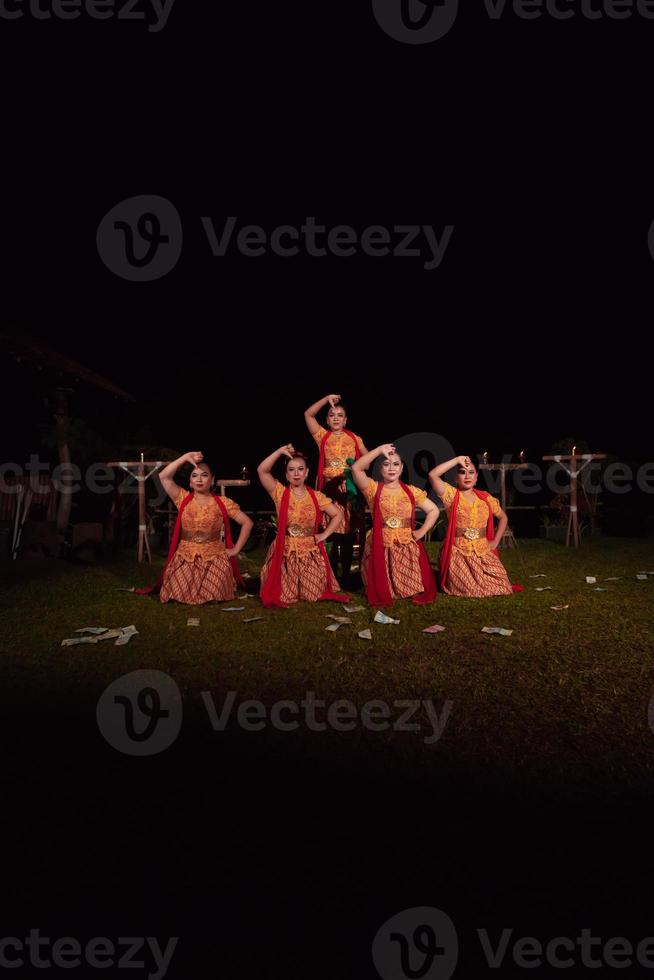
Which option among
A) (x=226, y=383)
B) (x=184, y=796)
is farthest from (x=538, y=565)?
(x=226, y=383)

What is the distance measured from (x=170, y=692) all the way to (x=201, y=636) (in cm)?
152

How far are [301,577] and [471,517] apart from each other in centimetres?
242

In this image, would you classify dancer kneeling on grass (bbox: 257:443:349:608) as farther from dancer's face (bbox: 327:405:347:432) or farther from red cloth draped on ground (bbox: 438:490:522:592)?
red cloth draped on ground (bbox: 438:490:522:592)

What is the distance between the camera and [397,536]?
7496 mm

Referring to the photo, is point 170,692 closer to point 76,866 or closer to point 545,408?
point 76,866

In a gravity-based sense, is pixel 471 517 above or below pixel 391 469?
below

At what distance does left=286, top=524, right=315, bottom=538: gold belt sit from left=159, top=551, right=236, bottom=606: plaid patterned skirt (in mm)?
940

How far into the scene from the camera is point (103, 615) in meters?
6.72

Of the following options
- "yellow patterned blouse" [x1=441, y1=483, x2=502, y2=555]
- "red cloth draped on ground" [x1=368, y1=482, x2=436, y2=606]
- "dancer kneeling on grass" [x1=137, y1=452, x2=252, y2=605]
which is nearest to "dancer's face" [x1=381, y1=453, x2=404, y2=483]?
"red cloth draped on ground" [x1=368, y1=482, x2=436, y2=606]

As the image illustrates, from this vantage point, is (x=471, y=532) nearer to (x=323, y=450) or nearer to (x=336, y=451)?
(x=336, y=451)

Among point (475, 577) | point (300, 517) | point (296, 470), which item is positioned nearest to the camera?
point (296, 470)
